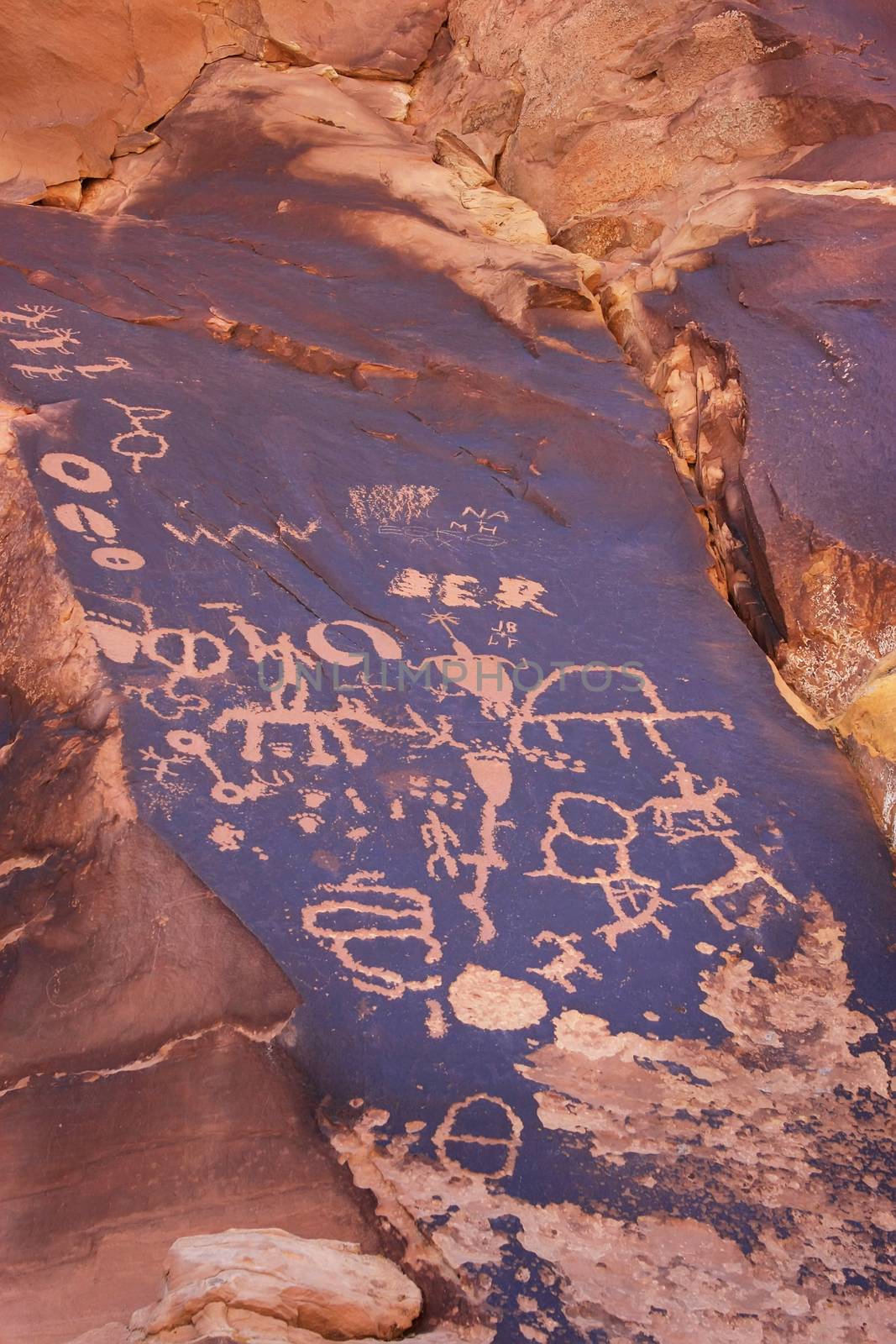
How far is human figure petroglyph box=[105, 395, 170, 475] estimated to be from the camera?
144 inches

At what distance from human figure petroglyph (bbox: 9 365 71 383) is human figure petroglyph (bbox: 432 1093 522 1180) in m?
3.02

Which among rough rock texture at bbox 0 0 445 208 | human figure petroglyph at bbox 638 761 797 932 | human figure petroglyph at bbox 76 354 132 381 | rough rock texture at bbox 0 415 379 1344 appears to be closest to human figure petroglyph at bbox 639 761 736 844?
human figure petroglyph at bbox 638 761 797 932

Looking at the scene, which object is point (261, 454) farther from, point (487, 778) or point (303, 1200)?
point (303, 1200)

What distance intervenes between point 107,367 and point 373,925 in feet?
8.68

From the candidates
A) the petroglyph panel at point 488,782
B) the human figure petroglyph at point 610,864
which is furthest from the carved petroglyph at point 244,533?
the human figure petroglyph at point 610,864

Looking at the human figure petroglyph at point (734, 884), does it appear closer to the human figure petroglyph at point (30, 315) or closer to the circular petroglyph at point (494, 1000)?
the circular petroglyph at point (494, 1000)

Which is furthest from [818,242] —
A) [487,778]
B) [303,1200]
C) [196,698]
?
[303,1200]

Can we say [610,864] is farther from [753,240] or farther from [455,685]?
[753,240]

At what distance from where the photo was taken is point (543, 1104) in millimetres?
2250

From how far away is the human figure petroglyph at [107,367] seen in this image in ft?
13.1

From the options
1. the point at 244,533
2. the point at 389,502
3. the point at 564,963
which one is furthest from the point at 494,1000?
the point at 389,502

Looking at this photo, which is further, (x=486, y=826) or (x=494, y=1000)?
(x=486, y=826)

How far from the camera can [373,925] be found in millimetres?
2520

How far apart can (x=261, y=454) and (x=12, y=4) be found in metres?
3.52
